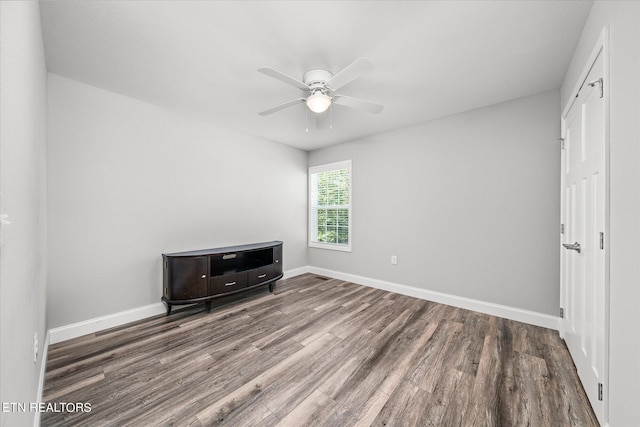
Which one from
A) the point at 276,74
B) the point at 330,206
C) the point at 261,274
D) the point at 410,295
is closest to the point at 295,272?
the point at 261,274

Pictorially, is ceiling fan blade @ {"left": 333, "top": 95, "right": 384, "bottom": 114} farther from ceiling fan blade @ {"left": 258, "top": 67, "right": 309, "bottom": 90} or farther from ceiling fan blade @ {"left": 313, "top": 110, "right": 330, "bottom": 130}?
ceiling fan blade @ {"left": 313, "top": 110, "right": 330, "bottom": 130}

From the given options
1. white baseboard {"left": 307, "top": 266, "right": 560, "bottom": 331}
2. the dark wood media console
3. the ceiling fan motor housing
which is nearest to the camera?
the ceiling fan motor housing

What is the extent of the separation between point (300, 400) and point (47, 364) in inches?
81.6

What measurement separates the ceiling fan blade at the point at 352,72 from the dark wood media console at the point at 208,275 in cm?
232

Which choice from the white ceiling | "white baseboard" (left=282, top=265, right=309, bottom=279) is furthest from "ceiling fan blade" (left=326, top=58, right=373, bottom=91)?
"white baseboard" (left=282, top=265, right=309, bottom=279)

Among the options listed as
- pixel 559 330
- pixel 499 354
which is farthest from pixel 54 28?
pixel 559 330

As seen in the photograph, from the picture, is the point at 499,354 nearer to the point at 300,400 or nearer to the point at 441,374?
the point at 441,374

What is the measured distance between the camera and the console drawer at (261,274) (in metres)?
3.33

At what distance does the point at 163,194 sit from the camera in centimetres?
293

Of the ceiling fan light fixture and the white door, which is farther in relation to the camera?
the ceiling fan light fixture

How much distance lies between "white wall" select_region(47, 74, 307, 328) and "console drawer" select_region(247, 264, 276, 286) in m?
0.62

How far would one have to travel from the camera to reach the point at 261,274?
3465 millimetres

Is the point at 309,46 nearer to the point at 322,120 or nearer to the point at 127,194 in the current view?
the point at 322,120

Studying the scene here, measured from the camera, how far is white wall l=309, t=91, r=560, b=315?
2.57 m
